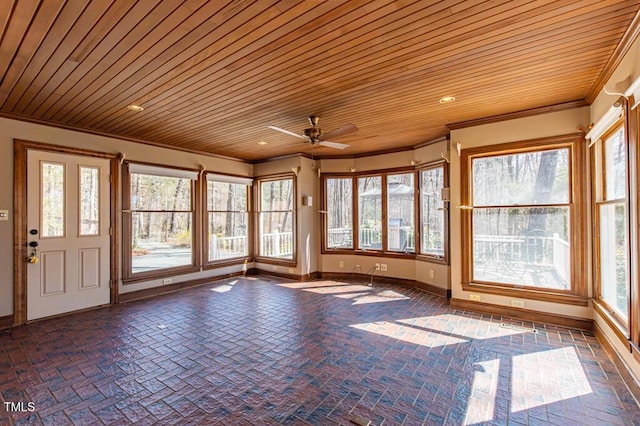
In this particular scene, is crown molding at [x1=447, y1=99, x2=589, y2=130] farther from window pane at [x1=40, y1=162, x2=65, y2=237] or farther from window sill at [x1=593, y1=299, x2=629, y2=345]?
window pane at [x1=40, y1=162, x2=65, y2=237]

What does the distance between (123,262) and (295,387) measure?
4.06 meters

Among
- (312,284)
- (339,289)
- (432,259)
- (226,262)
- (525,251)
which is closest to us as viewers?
(525,251)

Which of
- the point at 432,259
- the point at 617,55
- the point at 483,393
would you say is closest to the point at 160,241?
the point at 432,259

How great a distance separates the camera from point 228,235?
6879 mm

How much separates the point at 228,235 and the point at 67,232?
293 cm

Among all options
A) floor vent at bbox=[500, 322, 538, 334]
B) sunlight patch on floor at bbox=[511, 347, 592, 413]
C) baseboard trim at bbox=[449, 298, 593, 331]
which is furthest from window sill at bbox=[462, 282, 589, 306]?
sunlight patch on floor at bbox=[511, 347, 592, 413]

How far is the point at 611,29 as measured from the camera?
7.43ft

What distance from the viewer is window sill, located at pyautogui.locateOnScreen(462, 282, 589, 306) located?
3.74m

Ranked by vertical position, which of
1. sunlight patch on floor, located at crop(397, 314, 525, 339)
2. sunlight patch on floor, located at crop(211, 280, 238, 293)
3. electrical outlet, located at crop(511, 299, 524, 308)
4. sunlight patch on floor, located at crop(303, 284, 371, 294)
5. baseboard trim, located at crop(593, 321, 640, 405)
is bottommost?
sunlight patch on floor, located at crop(397, 314, 525, 339)

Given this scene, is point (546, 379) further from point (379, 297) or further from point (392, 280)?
point (392, 280)

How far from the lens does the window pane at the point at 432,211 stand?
5.44 m

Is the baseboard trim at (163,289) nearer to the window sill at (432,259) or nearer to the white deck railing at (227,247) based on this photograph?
the white deck railing at (227,247)

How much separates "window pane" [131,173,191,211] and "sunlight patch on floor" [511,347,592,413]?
5.76 m

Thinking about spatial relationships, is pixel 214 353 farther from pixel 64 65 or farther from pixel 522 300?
pixel 522 300
